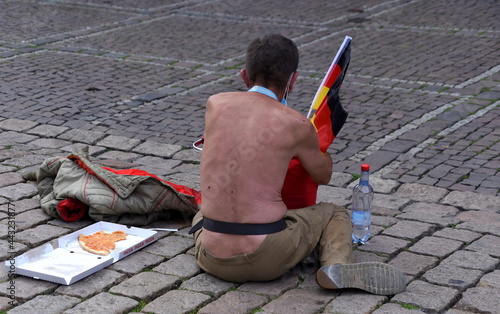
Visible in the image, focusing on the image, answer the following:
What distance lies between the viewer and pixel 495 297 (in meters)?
4.04

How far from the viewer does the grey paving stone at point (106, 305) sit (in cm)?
382

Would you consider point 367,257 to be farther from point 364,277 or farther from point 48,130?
point 48,130

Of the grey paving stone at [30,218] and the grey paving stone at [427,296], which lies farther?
the grey paving stone at [30,218]

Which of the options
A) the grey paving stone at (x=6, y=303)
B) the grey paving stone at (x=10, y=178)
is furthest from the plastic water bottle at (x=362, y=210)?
the grey paving stone at (x=10, y=178)

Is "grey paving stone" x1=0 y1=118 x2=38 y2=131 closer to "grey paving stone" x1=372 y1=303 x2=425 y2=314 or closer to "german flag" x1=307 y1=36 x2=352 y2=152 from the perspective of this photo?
"german flag" x1=307 y1=36 x2=352 y2=152

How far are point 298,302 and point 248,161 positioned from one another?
28.8 inches

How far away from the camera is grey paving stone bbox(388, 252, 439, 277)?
4.38m

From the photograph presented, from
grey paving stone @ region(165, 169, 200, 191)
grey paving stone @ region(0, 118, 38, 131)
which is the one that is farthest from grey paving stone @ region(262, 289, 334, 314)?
grey paving stone @ region(0, 118, 38, 131)

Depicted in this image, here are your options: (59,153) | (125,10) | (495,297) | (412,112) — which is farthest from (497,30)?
(495,297)

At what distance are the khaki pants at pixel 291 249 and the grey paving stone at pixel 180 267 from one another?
0.07 meters

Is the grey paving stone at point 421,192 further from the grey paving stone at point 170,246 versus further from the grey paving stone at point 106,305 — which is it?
the grey paving stone at point 106,305

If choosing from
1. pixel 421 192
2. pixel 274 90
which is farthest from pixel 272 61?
pixel 421 192

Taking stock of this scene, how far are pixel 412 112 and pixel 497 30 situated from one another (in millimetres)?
4511

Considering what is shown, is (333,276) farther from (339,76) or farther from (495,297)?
(339,76)
